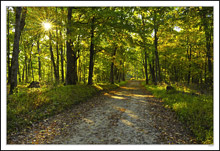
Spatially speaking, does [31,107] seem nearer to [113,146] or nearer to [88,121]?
[88,121]

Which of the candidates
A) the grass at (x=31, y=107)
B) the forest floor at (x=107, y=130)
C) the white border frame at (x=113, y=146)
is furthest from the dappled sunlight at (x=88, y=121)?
the white border frame at (x=113, y=146)

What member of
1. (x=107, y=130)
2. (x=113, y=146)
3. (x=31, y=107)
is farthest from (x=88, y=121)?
(x=31, y=107)

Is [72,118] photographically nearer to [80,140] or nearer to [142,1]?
[80,140]

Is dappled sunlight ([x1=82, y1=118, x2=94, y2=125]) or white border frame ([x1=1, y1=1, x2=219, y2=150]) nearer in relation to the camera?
white border frame ([x1=1, y1=1, x2=219, y2=150])

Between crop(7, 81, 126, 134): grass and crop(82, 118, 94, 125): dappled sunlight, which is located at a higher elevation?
crop(7, 81, 126, 134): grass

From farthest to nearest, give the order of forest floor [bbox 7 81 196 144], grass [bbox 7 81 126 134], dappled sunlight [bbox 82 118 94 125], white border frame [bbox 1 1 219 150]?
dappled sunlight [bbox 82 118 94 125], grass [bbox 7 81 126 134], forest floor [bbox 7 81 196 144], white border frame [bbox 1 1 219 150]

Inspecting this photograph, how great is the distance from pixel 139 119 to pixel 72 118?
350 centimetres

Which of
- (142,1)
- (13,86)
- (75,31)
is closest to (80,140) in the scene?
(142,1)

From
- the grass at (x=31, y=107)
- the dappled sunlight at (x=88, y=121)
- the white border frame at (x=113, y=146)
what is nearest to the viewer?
the white border frame at (x=113, y=146)

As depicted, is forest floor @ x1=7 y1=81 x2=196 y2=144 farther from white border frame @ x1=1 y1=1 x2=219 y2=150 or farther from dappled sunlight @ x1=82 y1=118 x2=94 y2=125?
white border frame @ x1=1 y1=1 x2=219 y2=150

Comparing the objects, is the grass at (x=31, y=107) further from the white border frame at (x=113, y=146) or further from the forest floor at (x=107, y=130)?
the white border frame at (x=113, y=146)

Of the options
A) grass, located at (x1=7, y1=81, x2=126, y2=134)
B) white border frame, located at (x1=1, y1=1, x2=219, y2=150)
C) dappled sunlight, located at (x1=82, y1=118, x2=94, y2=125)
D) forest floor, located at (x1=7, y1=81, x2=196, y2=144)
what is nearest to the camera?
white border frame, located at (x1=1, y1=1, x2=219, y2=150)

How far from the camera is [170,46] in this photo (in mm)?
20453

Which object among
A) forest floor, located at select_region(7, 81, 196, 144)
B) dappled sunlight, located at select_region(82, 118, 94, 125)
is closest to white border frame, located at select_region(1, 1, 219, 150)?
forest floor, located at select_region(7, 81, 196, 144)
